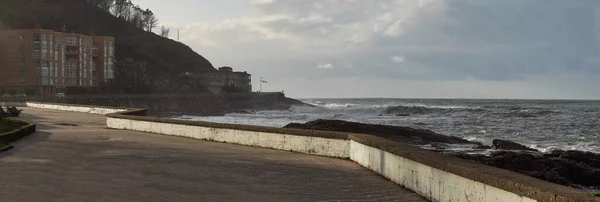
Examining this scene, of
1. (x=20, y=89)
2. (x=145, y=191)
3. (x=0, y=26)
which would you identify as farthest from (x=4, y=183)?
(x=0, y=26)

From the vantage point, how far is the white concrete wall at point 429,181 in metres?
6.64

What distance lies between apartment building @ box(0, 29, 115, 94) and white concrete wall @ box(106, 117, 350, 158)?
7897 cm

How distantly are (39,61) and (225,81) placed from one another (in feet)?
252

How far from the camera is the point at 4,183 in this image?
31.3 feet

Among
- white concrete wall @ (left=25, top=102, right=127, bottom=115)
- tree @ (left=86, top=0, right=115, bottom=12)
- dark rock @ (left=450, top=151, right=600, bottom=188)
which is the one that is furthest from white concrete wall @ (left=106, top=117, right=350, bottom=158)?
tree @ (left=86, top=0, right=115, bottom=12)

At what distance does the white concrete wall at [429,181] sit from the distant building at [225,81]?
148 meters

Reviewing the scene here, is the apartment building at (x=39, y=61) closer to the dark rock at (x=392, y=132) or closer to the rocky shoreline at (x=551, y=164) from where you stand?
the dark rock at (x=392, y=132)

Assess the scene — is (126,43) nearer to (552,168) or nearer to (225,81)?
(225,81)

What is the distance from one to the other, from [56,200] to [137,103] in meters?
98.9

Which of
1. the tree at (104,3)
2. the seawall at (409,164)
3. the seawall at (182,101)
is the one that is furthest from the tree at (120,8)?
the seawall at (409,164)

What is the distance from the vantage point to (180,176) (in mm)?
10883

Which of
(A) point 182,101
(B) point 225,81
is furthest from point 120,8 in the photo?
(A) point 182,101

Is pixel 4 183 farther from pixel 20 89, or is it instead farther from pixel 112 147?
pixel 20 89

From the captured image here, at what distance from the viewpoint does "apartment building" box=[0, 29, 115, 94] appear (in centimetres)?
9369
